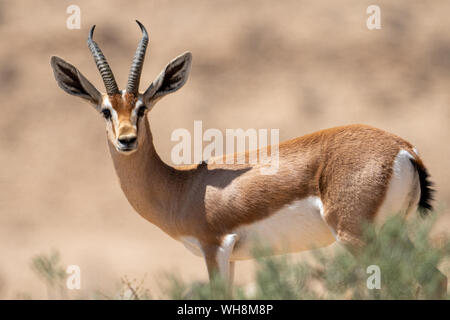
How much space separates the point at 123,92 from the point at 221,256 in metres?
2.05

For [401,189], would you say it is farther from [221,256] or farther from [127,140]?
[127,140]

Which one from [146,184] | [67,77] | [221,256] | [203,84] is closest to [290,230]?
[221,256]

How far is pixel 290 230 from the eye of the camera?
7.53 metres

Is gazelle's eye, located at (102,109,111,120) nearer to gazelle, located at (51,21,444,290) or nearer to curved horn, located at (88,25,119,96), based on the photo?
Answer: gazelle, located at (51,21,444,290)

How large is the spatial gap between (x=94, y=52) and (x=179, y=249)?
1202cm

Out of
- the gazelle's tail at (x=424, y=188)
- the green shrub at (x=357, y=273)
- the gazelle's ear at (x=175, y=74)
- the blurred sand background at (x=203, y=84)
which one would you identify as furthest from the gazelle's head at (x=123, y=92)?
the blurred sand background at (x=203, y=84)

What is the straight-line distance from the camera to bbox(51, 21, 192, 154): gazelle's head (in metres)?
7.61

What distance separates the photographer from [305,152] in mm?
7691

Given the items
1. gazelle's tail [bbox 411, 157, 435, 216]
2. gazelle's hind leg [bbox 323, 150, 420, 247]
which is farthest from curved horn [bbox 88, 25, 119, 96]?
gazelle's tail [bbox 411, 157, 435, 216]

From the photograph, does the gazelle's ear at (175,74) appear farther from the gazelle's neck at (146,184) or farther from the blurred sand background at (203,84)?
the blurred sand background at (203,84)

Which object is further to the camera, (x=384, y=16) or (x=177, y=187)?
(x=384, y=16)
